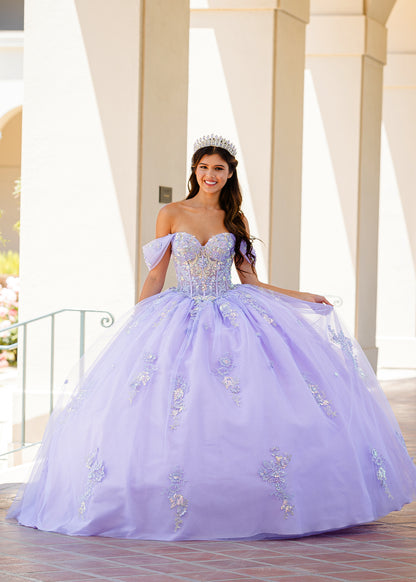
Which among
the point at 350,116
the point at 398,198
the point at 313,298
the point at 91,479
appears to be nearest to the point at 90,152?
the point at 313,298

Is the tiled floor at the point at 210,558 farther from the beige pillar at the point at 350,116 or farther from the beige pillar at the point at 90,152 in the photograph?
the beige pillar at the point at 350,116

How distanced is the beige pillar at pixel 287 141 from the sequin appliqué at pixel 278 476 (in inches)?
177

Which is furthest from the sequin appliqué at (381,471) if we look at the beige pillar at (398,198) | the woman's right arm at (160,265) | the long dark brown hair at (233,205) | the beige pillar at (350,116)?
the beige pillar at (398,198)

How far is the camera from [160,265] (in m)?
4.80

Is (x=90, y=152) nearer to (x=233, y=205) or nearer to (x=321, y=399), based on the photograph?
(x=233, y=205)

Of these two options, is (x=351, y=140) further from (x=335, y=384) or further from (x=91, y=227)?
(x=335, y=384)

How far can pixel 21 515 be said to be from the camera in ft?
14.4

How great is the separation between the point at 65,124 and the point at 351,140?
4976mm

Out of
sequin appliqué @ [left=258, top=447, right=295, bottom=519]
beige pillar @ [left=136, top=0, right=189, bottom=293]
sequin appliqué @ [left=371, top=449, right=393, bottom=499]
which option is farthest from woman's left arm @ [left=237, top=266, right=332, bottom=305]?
beige pillar @ [left=136, top=0, right=189, bottom=293]

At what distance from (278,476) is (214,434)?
0.97 ft

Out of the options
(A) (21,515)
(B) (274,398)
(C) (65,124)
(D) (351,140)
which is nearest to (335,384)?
(B) (274,398)

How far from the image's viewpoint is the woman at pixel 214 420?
4.02 m

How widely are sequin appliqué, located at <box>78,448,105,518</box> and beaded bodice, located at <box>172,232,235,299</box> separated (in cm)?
96

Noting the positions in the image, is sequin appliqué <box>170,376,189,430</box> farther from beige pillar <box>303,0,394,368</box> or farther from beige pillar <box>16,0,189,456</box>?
beige pillar <box>303,0,394,368</box>
